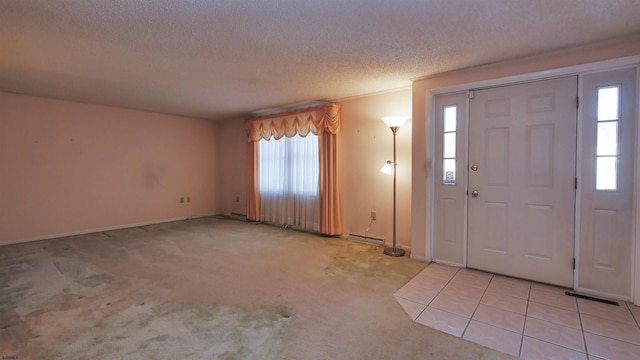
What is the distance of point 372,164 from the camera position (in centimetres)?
448

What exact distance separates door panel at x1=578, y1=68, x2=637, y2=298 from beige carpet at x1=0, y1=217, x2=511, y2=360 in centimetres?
158

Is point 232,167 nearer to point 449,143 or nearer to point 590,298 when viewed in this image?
point 449,143

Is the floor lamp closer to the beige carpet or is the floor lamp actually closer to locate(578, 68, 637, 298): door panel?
the beige carpet

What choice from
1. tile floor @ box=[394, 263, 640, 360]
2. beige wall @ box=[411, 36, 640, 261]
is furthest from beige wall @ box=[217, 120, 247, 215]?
tile floor @ box=[394, 263, 640, 360]

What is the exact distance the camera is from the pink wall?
177 inches

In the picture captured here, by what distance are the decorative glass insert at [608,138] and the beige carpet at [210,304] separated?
76.2 inches

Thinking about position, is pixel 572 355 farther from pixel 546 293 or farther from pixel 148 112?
pixel 148 112

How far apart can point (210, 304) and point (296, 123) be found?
3.44m

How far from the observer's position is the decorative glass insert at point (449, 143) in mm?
3494

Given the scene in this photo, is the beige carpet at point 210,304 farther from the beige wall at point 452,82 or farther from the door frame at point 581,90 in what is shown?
the door frame at point 581,90

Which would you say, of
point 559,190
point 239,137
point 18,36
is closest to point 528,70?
point 559,190

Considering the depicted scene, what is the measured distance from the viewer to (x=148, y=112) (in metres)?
5.84

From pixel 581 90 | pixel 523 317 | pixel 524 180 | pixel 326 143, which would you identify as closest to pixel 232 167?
pixel 326 143

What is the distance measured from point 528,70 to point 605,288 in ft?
7.13
